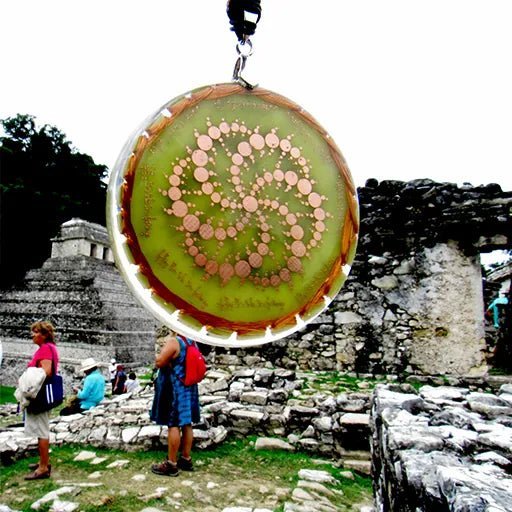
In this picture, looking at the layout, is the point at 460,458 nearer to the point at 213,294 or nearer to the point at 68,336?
the point at 213,294

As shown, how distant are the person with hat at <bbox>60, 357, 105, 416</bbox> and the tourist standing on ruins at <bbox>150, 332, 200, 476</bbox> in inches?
93.2

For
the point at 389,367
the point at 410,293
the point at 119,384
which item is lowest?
the point at 119,384

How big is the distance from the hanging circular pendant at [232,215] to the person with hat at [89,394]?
5068 mm

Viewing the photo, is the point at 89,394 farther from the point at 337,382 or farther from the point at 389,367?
the point at 389,367

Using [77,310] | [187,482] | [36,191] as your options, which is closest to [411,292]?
[187,482]

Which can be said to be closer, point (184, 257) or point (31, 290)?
point (184, 257)

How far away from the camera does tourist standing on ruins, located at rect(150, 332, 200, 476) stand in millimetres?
3846

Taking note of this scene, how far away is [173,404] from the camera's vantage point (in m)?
3.88

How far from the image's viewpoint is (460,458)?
1.63 m

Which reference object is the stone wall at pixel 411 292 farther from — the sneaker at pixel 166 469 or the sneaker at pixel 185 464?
the sneaker at pixel 166 469

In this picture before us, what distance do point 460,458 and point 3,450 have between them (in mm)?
4275

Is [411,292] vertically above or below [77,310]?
above

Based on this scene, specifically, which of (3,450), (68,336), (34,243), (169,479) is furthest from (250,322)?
(34,243)

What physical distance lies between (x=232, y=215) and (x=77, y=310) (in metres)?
13.3
